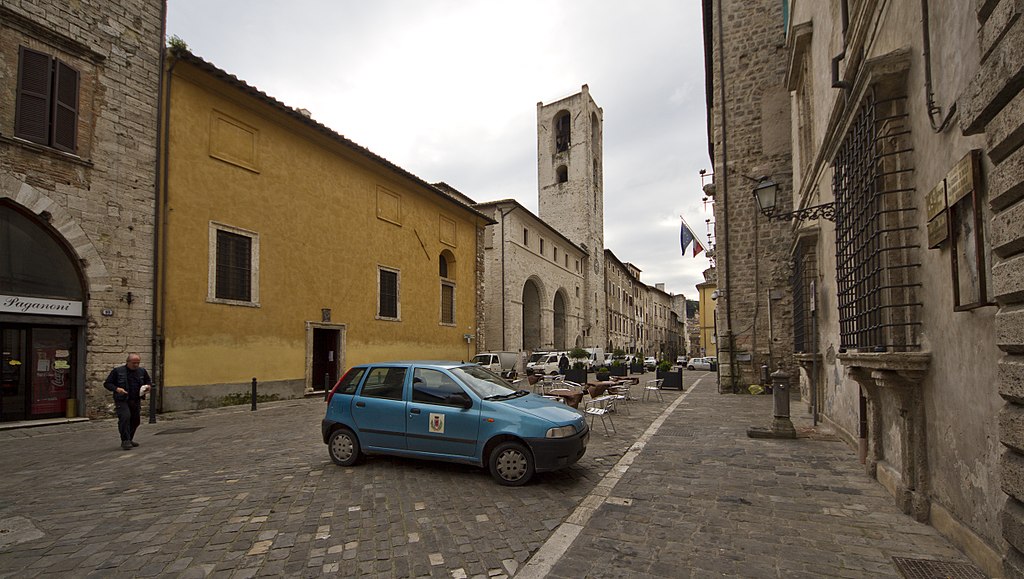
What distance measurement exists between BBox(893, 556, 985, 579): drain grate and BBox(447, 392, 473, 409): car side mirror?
161 inches

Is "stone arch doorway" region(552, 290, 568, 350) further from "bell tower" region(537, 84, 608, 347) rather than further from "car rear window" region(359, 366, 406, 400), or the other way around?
"car rear window" region(359, 366, 406, 400)

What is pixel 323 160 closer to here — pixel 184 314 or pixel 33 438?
pixel 184 314

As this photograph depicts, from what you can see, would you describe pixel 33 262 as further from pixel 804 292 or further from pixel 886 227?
pixel 804 292

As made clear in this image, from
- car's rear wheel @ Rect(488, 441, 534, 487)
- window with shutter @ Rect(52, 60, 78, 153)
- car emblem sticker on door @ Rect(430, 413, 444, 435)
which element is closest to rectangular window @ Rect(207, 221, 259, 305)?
window with shutter @ Rect(52, 60, 78, 153)

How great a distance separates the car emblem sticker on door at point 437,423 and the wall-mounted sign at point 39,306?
964 centimetres

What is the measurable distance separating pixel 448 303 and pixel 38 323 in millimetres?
15261

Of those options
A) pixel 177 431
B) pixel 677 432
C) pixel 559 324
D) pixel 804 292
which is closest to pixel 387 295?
pixel 177 431

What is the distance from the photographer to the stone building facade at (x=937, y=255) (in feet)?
8.90

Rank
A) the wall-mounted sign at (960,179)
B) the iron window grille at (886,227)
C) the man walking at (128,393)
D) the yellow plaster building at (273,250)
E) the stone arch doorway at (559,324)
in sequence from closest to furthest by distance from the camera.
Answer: the wall-mounted sign at (960,179)
the iron window grille at (886,227)
the man walking at (128,393)
the yellow plaster building at (273,250)
the stone arch doorway at (559,324)

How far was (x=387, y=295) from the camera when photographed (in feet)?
66.6

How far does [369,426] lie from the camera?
21.7 feet

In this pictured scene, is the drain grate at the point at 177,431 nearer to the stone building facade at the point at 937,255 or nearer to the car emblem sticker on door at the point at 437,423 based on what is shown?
the car emblem sticker on door at the point at 437,423

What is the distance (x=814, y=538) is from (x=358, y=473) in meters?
4.90

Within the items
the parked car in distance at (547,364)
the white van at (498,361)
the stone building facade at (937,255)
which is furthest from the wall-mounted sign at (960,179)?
the parked car in distance at (547,364)
